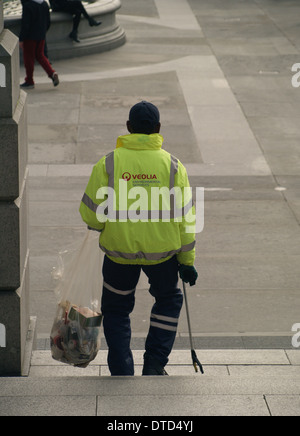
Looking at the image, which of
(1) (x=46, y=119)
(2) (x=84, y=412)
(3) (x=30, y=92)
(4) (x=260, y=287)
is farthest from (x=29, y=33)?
(2) (x=84, y=412)

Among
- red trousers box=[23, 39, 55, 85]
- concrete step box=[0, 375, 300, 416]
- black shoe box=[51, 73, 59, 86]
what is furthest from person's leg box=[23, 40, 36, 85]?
concrete step box=[0, 375, 300, 416]

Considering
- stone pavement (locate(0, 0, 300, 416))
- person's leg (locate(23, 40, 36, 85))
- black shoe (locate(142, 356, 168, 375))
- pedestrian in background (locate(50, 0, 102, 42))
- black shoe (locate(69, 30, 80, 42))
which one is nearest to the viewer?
stone pavement (locate(0, 0, 300, 416))

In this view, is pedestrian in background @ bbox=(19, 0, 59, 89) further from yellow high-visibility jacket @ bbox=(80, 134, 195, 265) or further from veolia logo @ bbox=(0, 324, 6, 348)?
veolia logo @ bbox=(0, 324, 6, 348)

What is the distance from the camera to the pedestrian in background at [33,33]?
1371cm

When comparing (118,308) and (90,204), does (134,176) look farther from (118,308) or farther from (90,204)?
(118,308)

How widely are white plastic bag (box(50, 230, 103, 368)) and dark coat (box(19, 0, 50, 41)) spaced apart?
30.7 ft

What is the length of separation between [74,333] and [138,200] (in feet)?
3.20

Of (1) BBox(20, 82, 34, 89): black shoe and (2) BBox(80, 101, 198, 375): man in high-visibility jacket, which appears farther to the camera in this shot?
(1) BBox(20, 82, 34, 89): black shoe

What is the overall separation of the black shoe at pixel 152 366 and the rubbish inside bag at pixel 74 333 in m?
0.38

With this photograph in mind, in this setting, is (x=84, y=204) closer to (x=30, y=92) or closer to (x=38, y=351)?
(x=38, y=351)

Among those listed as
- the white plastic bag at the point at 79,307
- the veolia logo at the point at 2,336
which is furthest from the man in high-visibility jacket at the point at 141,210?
the veolia logo at the point at 2,336

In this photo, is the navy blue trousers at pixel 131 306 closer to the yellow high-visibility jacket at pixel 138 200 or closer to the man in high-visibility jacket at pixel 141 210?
the man in high-visibility jacket at pixel 141 210

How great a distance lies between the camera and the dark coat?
44.9 ft

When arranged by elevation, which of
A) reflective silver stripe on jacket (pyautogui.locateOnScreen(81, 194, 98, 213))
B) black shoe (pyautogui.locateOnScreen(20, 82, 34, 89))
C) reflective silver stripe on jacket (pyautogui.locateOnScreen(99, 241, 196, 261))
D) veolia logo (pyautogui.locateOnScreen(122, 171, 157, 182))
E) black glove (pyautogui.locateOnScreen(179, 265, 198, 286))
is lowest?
black shoe (pyautogui.locateOnScreen(20, 82, 34, 89))
